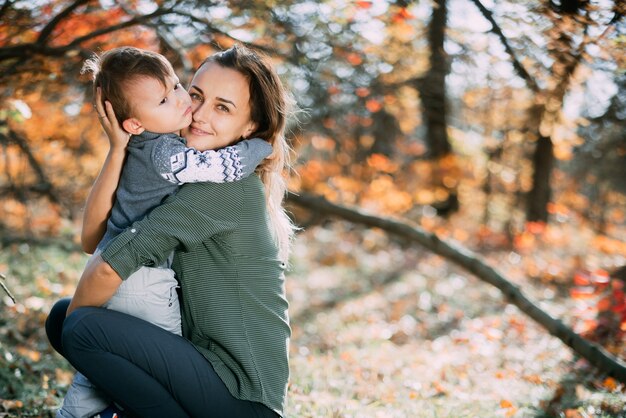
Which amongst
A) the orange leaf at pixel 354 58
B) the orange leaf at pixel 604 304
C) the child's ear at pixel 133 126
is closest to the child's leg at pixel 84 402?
the child's ear at pixel 133 126

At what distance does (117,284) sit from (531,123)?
18.1ft

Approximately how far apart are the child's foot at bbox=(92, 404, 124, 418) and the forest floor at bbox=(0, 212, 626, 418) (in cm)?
71

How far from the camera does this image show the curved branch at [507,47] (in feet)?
11.8

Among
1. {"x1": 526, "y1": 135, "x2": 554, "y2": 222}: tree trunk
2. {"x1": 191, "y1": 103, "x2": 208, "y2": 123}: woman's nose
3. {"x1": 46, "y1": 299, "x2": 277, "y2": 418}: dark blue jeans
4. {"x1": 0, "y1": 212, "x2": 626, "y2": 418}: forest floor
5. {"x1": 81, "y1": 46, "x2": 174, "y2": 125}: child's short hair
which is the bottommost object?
{"x1": 526, "y1": 135, "x2": 554, "y2": 222}: tree trunk

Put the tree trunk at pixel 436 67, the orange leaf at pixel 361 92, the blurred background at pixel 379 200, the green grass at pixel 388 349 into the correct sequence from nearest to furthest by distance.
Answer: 1. the green grass at pixel 388 349
2. the blurred background at pixel 379 200
3. the tree trunk at pixel 436 67
4. the orange leaf at pixel 361 92

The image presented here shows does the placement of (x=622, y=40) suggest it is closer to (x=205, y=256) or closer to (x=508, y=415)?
(x=508, y=415)

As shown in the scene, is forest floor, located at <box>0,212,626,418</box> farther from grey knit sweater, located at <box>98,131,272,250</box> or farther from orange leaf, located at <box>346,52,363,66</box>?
orange leaf, located at <box>346,52,363,66</box>

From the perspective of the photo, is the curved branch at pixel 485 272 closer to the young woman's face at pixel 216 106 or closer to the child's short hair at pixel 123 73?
the young woman's face at pixel 216 106

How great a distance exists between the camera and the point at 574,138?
25.6 feet

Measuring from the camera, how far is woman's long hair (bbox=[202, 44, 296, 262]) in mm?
2674

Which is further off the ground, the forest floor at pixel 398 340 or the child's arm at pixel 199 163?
the child's arm at pixel 199 163

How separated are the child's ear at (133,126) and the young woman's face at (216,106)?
0.78 ft

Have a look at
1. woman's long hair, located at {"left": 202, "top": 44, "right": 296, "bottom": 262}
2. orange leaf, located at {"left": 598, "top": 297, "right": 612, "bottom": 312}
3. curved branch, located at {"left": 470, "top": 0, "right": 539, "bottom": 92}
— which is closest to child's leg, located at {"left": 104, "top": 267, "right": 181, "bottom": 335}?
woman's long hair, located at {"left": 202, "top": 44, "right": 296, "bottom": 262}

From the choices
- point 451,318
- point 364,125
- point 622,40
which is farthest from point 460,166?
point 622,40
